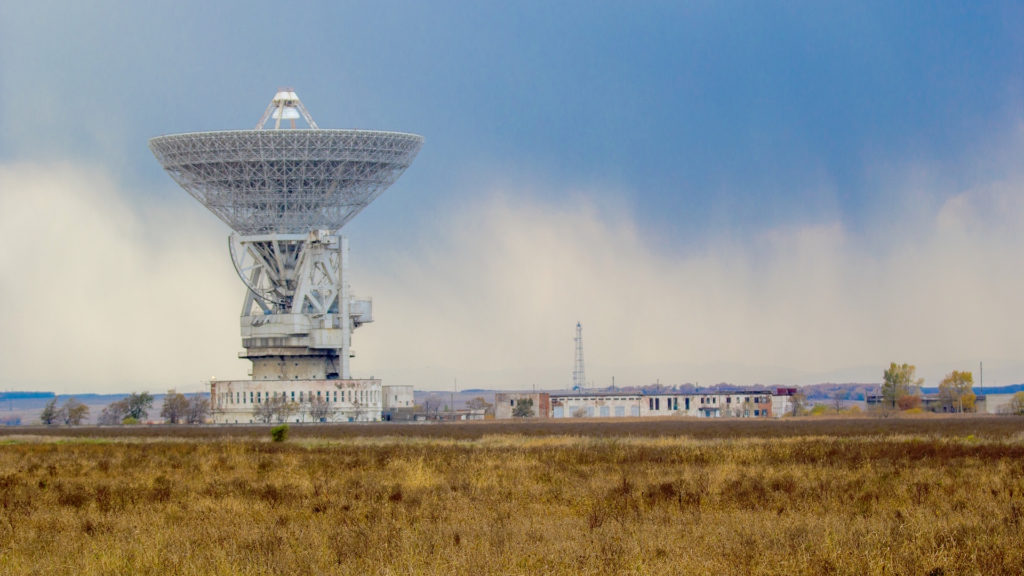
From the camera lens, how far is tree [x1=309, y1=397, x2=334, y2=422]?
117750 millimetres

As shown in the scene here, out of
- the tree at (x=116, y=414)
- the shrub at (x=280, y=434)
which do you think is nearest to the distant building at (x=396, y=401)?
the tree at (x=116, y=414)

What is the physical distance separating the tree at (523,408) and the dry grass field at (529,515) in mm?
123966

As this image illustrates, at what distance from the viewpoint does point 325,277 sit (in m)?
115

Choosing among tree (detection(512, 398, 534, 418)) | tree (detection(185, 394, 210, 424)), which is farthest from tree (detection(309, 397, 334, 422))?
tree (detection(512, 398, 534, 418))

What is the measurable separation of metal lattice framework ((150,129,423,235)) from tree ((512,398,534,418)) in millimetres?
56803

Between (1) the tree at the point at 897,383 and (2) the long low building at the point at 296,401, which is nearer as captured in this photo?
(2) the long low building at the point at 296,401

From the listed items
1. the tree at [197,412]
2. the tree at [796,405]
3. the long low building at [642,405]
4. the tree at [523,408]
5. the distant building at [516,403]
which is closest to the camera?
the tree at [197,412]

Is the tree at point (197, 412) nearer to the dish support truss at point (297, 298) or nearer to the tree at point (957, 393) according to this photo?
the dish support truss at point (297, 298)

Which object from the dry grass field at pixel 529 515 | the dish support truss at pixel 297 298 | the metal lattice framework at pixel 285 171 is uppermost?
the metal lattice framework at pixel 285 171

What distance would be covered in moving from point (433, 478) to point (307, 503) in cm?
585

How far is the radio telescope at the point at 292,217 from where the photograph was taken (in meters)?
106

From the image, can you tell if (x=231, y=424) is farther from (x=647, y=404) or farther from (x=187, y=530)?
(x=187, y=530)

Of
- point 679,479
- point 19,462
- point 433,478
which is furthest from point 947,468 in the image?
point 19,462

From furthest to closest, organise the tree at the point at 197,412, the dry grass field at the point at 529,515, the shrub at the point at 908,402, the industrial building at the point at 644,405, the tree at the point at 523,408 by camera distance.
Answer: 1. the shrub at the point at 908,402
2. the industrial building at the point at 644,405
3. the tree at the point at 523,408
4. the tree at the point at 197,412
5. the dry grass field at the point at 529,515
